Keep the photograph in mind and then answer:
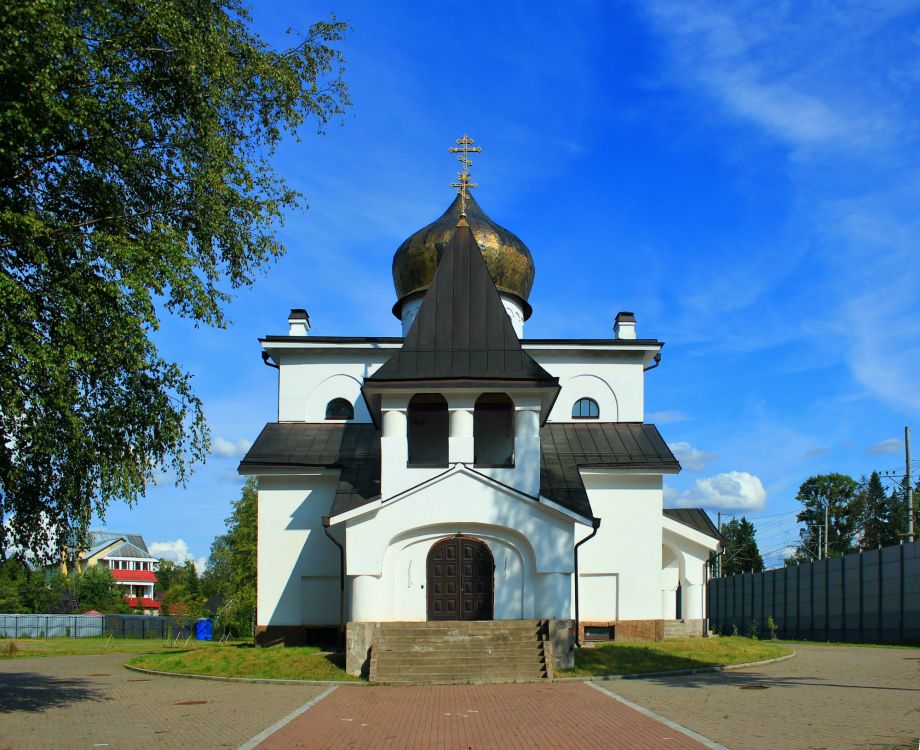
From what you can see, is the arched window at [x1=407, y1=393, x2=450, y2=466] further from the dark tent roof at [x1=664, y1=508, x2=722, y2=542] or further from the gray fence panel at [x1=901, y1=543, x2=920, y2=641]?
the gray fence panel at [x1=901, y1=543, x2=920, y2=641]

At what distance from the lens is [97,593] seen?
6988 centimetres

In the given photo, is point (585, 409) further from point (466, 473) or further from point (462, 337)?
point (466, 473)

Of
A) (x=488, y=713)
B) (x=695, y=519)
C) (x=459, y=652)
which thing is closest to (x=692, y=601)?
(x=695, y=519)

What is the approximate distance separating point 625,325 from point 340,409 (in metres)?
9.18

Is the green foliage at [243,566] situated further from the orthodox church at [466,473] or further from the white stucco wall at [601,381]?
the white stucco wall at [601,381]

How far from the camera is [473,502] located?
18891mm

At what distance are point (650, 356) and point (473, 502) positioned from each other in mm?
9859

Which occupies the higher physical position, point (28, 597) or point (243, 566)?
point (243, 566)

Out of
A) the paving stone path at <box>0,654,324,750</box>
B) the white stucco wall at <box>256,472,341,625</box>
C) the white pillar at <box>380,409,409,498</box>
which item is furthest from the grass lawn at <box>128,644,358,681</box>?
the white pillar at <box>380,409,409,498</box>

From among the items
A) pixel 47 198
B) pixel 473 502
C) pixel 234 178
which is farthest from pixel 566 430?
pixel 47 198

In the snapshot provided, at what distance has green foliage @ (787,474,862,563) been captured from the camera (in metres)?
73.8

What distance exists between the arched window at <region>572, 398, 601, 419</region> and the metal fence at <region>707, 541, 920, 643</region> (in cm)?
1070

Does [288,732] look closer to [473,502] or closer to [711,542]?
[473,502]

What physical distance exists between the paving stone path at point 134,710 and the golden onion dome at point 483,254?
45.6 feet
